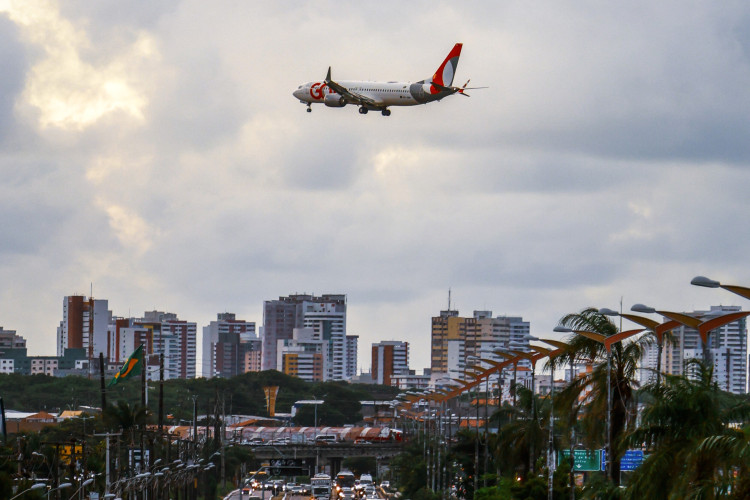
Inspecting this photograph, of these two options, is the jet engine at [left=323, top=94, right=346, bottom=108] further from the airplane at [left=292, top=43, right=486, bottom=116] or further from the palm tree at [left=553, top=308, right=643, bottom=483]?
the palm tree at [left=553, top=308, right=643, bottom=483]

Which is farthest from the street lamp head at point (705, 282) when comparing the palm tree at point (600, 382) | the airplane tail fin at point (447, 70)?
the airplane tail fin at point (447, 70)

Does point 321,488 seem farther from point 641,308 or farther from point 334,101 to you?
point 641,308

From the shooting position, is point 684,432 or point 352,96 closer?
point 684,432

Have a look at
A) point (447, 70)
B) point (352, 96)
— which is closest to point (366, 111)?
point (352, 96)

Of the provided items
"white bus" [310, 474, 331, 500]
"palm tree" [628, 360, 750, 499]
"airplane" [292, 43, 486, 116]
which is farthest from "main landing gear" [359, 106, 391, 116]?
"palm tree" [628, 360, 750, 499]

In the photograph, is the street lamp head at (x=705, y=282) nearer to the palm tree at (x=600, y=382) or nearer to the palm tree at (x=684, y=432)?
the palm tree at (x=684, y=432)

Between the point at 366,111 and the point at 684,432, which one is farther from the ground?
the point at 366,111

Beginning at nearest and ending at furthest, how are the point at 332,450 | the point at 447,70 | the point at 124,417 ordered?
1. the point at 124,417
2. the point at 447,70
3. the point at 332,450

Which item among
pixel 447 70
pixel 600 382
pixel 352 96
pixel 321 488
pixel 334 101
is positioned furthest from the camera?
pixel 321 488
